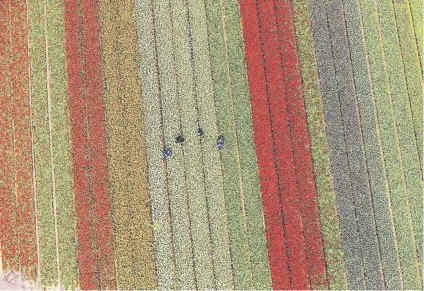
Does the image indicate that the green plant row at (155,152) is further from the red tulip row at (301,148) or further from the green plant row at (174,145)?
the red tulip row at (301,148)

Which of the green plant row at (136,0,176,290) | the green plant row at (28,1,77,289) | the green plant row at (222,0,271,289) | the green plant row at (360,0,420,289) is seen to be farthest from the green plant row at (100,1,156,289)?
the green plant row at (360,0,420,289)

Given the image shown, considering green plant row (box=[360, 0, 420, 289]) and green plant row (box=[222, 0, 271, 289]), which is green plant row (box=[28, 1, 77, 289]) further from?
green plant row (box=[360, 0, 420, 289])

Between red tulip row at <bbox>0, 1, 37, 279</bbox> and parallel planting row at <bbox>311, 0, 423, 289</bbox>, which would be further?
red tulip row at <bbox>0, 1, 37, 279</bbox>

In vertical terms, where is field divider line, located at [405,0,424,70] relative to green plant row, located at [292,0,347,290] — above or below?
above

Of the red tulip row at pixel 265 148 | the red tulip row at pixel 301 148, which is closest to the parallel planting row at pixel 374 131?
the red tulip row at pixel 301 148

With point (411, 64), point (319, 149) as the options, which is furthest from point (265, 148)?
point (411, 64)

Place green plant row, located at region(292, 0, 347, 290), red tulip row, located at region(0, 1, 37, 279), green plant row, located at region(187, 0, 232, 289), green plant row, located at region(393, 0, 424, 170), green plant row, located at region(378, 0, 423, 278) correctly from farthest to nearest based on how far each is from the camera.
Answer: green plant row, located at region(393, 0, 424, 170) → red tulip row, located at region(0, 1, 37, 279) → green plant row, located at region(378, 0, 423, 278) → green plant row, located at region(187, 0, 232, 289) → green plant row, located at region(292, 0, 347, 290)
